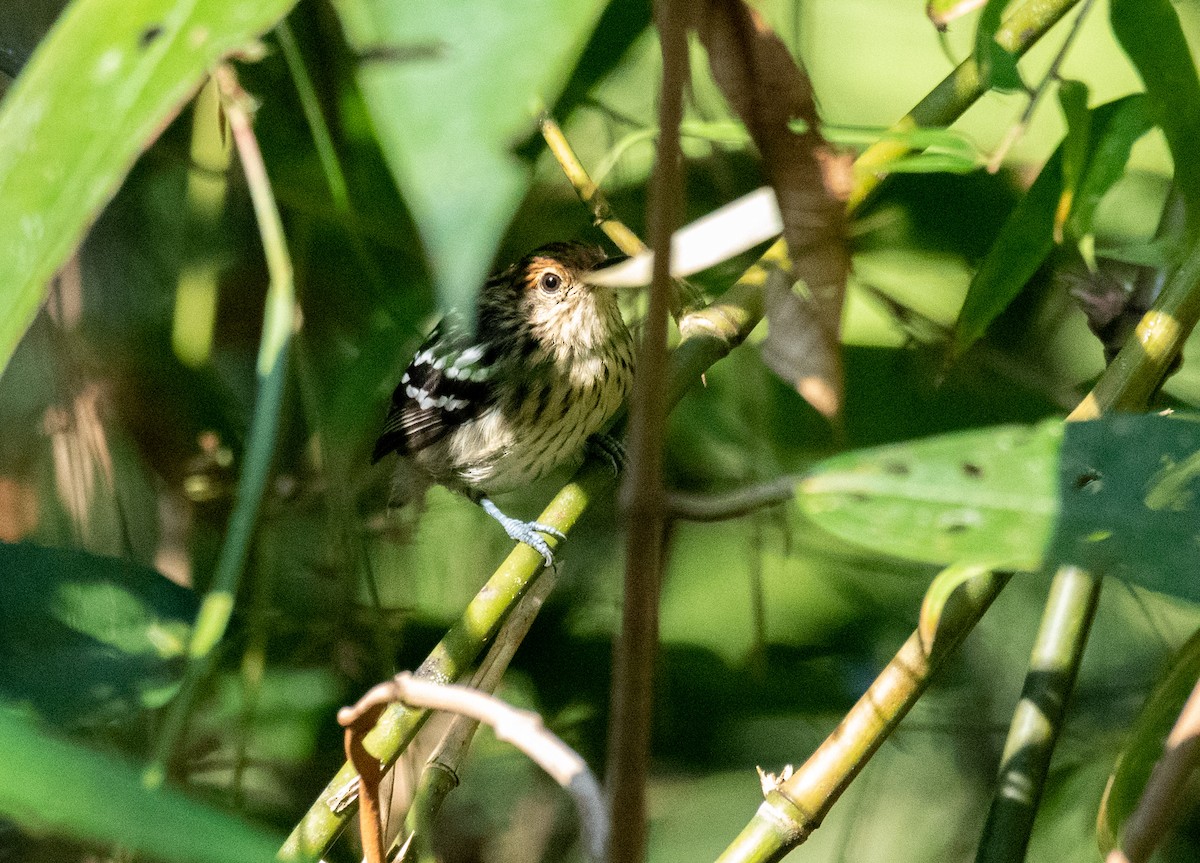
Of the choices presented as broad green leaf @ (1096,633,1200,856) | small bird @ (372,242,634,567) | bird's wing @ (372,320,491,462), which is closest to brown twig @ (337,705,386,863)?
broad green leaf @ (1096,633,1200,856)

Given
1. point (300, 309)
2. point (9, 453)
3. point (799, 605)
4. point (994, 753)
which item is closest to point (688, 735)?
point (799, 605)

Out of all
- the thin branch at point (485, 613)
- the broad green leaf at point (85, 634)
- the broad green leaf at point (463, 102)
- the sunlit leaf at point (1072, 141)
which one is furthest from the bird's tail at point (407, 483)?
the broad green leaf at point (463, 102)

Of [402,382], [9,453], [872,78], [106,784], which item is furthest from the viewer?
[402,382]

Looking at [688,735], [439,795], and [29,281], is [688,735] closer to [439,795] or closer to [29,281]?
[439,795]

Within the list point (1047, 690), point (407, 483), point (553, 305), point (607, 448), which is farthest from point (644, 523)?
point (407, 483)

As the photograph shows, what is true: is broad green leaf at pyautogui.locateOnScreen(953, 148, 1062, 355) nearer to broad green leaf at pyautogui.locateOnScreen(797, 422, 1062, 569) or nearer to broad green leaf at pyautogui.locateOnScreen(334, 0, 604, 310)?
broad green leaf at pyautogui.locateOnScreen(797, 422, 1062, 569)

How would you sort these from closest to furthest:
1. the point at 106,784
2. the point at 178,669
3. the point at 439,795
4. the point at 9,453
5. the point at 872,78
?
the point at 106,784 < the point at 439,795 < the point at 178,669 < the point at 872,78 < the point at 9,453
